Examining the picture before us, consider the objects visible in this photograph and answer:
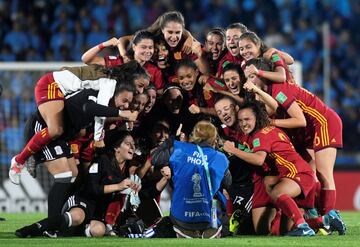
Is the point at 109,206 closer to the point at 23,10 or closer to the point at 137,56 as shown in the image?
the point at 137,56

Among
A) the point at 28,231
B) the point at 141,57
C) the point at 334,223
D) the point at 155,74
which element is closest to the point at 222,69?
the point at 155,74

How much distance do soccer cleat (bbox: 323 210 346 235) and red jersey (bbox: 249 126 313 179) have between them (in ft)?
1.73

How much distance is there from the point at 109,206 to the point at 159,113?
1202 mm

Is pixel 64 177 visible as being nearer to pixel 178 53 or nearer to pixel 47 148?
pixel 47 148

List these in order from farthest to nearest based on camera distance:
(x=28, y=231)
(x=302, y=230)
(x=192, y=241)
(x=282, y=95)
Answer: (x=282, y=95) → (x=302, y=230) → (x=28, y=231) → (x=192, y=241)

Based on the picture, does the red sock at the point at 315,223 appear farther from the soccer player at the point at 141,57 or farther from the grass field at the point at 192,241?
the soccer player at the point at 141,57

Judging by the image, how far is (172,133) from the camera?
1054 centimetres

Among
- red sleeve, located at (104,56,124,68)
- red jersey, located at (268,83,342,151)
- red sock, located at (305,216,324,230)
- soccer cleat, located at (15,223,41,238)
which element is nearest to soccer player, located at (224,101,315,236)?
red sock, located at (305,216,324,230)

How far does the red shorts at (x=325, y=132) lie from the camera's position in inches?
400

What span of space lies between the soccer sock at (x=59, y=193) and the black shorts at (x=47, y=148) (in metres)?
0.21

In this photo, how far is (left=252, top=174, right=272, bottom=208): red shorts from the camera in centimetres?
988

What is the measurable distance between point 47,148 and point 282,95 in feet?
7.61

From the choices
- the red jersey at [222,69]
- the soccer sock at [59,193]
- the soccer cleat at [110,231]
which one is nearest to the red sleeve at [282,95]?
the red jersey at [222,69]

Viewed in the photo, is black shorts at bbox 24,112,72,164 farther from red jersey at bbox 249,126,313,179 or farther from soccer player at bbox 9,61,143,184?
red jersey at bbox 249,126,313,179
